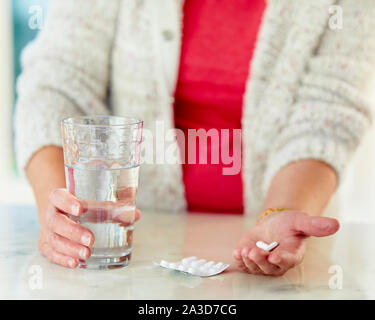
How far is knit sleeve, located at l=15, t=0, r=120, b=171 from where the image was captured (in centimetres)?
120

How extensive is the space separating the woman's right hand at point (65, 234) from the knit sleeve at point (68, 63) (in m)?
0.32

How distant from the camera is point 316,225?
0.79 meters

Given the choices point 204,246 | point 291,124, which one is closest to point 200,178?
point 291,124

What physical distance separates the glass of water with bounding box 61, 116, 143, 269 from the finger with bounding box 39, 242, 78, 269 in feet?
0.05

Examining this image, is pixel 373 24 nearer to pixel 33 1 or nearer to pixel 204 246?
pixel 204 246

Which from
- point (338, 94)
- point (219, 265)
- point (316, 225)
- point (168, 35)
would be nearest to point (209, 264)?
point (219, 265)

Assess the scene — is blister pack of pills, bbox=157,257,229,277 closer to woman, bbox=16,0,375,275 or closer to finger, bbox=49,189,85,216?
finger, bbox=49,189,85,216

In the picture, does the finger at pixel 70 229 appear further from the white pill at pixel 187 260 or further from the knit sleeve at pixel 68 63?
the knit sleeve at pixel 68 63

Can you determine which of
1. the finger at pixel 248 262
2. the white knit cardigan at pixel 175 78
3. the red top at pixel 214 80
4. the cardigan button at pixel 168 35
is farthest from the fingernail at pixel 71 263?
the cardigan button at pixel 168 35

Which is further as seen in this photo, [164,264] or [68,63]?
[68,63]

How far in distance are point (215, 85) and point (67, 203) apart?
1.71 ft

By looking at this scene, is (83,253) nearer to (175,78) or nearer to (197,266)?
(197,266)

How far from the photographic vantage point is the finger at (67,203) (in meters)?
0.80

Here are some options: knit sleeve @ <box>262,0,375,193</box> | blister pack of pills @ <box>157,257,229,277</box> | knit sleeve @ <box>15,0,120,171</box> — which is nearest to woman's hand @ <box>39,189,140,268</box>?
blister pack of pills @ <box>157,257,229,277</box>
